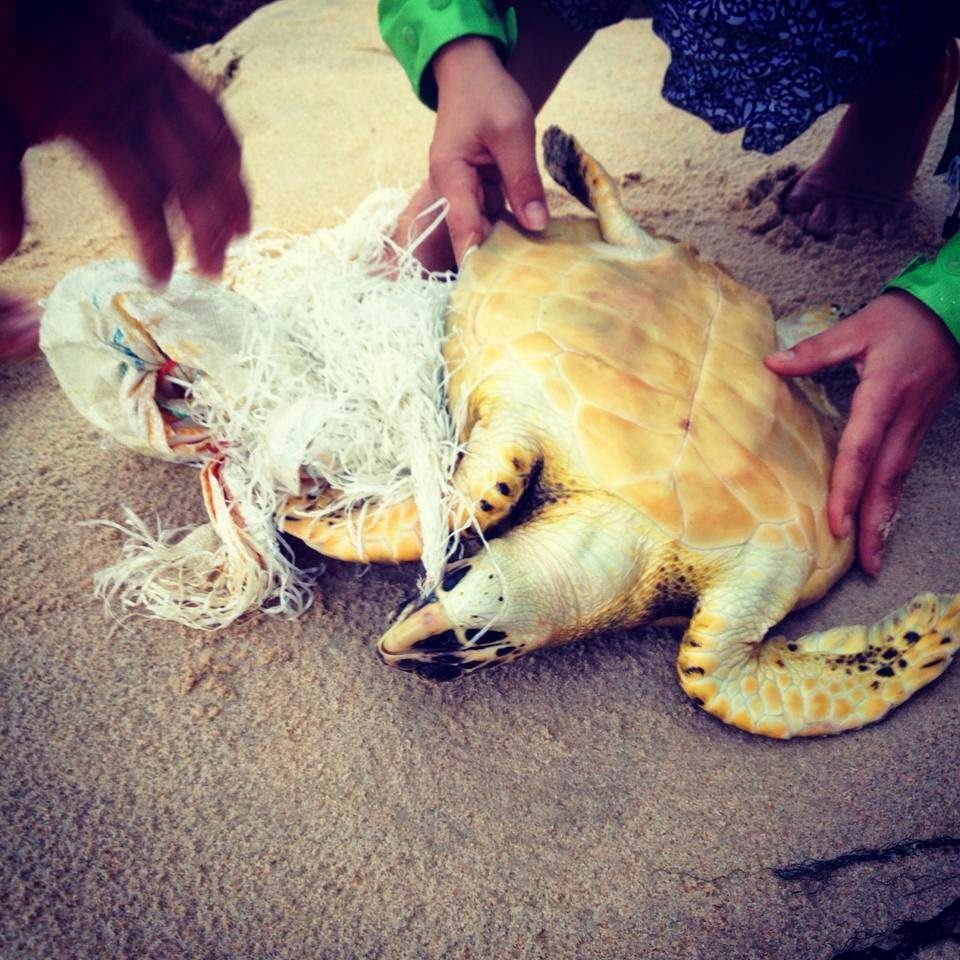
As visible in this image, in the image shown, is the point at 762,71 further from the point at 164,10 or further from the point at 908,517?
the point at 164,10

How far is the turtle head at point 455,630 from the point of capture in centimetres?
84

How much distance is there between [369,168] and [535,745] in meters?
1.54

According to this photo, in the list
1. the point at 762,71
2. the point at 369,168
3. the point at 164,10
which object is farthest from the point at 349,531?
the point at 164,10

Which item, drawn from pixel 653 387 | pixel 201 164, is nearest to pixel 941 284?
pixel 653 387

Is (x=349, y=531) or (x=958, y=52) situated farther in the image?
(x=958, y=52)

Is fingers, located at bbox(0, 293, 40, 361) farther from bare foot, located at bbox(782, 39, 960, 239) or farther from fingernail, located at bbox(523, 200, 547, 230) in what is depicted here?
bare foot, located at bbox(782, 39, 960, 239)

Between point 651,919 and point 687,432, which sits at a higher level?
point 687,432

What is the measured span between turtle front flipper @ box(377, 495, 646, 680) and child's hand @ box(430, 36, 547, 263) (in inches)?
20.0

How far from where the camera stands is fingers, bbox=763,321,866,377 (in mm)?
1039

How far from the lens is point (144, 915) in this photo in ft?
2.46

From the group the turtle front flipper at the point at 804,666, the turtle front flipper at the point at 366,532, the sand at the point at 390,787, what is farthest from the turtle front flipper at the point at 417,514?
the turtle front flipper at the point at 804,666

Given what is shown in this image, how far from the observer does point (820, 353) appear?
3.50ft

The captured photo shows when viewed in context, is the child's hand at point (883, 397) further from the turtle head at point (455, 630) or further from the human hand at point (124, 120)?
the human hand at point (124, 120)

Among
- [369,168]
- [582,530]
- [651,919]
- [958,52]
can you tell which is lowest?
[651,919]
